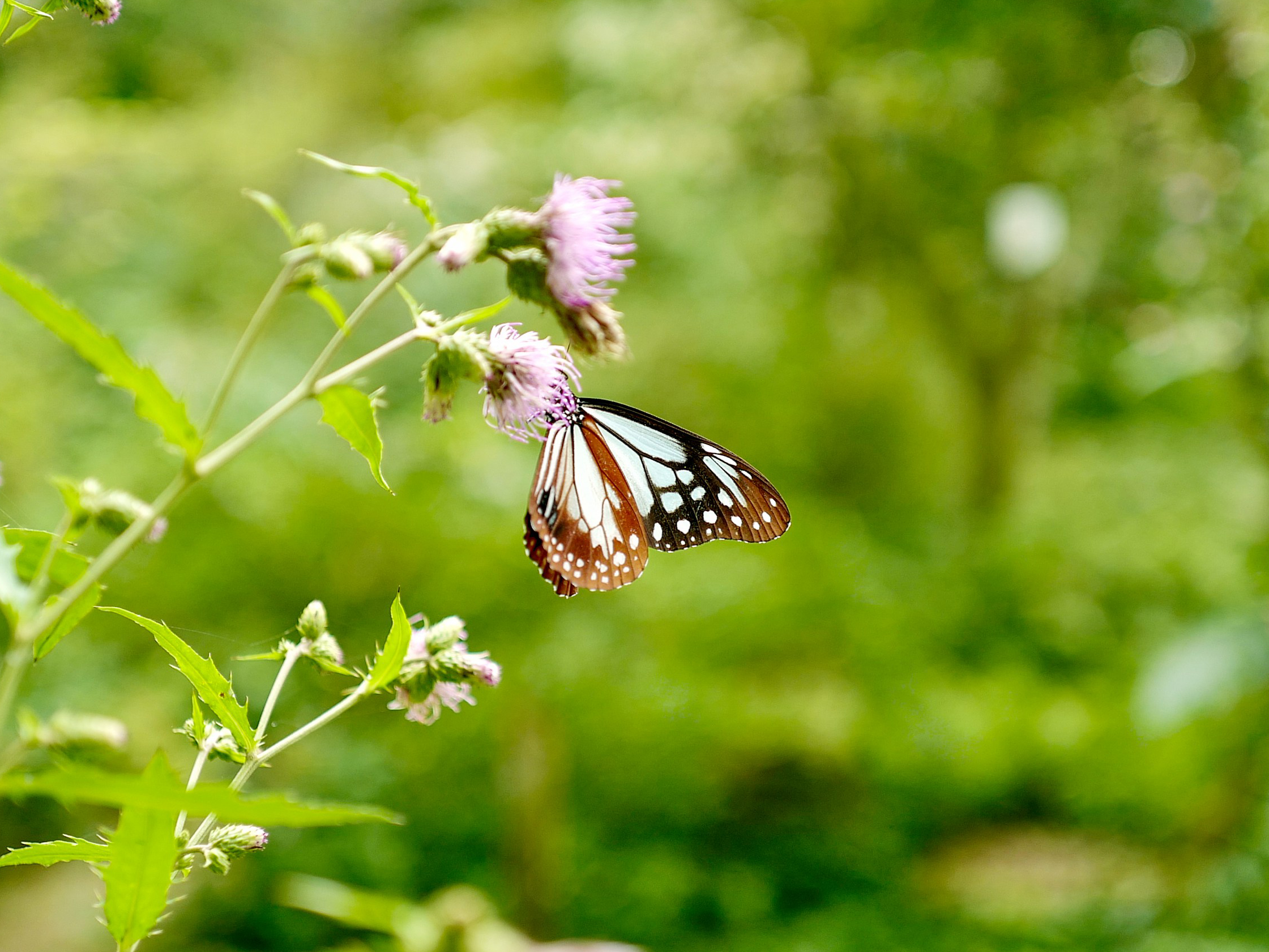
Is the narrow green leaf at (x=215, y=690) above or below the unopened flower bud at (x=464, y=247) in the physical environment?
below

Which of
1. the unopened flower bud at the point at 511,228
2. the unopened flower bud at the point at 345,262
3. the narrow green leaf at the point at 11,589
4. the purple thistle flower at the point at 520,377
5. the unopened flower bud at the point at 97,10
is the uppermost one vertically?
the unopened flower bud at the point at 97,10

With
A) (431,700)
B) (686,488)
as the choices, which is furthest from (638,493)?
(431,700)

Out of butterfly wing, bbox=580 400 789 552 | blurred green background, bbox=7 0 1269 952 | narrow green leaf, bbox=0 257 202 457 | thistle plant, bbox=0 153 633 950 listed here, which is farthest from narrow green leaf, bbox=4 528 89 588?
blurred green background, bbox=7 0 1269 952

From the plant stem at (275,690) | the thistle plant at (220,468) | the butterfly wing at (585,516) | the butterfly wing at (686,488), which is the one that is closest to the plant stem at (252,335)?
the thistle plant at (220,468)

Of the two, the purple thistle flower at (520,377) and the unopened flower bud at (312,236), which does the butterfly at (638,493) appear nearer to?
the purple thistle flower at (520,377)

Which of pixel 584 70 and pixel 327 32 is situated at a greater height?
pixel 327 32

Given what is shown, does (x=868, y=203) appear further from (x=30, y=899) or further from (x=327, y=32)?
(x=30, y=899)

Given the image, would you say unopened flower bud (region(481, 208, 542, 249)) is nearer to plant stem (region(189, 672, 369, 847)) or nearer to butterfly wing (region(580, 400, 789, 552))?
plant stem (region(189, 672, 369, 847))

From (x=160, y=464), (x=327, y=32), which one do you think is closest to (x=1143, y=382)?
(x=160, y=464)
